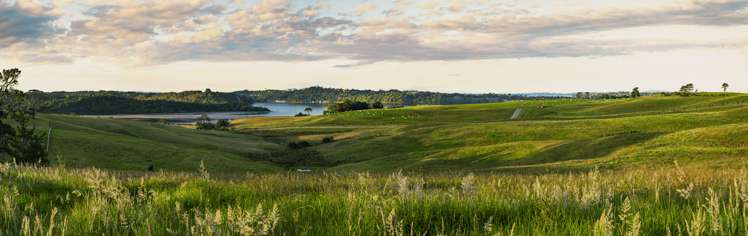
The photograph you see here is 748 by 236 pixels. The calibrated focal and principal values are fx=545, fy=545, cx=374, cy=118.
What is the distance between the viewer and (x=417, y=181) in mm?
7961

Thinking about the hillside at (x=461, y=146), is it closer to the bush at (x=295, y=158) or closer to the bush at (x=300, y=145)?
the bush at (x=295, y=158)

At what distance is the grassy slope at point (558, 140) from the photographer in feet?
147

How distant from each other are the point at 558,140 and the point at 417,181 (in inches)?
2482

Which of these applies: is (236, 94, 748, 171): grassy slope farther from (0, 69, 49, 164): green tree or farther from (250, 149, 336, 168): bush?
(0, 69, 49, 164): green tree

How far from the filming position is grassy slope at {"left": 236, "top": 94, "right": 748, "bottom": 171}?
44906 millimetres

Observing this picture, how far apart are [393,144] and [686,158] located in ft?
158

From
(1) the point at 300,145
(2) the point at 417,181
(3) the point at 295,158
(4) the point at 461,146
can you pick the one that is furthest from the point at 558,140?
(2) the point at 417,181

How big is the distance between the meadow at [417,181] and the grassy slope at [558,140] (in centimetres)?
31

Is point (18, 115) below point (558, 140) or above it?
above

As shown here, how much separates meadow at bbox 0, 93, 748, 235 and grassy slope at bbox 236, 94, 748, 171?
0.31m

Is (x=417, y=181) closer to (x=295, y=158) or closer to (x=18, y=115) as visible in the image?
(x=18, y=115)

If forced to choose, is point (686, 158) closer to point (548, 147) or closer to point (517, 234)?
point (548, 147)

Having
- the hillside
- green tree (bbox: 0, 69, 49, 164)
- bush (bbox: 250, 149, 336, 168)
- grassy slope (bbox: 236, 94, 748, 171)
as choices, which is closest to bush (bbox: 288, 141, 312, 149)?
the hillside

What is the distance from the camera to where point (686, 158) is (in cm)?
4131
